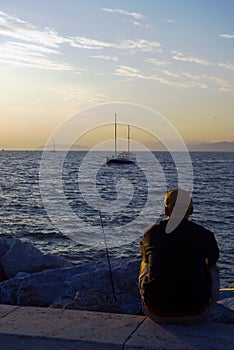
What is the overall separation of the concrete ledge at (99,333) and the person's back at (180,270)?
137 millimetres

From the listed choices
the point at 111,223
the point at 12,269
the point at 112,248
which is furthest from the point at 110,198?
the point at 12,269

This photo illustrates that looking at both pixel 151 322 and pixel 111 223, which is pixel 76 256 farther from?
pixel 151 322

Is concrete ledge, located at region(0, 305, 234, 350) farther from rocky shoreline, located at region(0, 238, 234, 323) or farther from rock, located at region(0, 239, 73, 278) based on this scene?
rock, located at region(0, 239, 73, 278)

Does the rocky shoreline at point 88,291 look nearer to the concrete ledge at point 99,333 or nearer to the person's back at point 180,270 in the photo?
A: the person's back at point 180,270

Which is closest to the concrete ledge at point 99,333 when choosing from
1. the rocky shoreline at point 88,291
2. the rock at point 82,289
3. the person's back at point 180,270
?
the person's back at point 180,270

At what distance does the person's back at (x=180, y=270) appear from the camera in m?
4.16

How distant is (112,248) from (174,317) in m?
12.7

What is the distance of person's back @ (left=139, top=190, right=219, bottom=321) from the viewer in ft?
13.6

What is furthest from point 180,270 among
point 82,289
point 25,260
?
point 25,260

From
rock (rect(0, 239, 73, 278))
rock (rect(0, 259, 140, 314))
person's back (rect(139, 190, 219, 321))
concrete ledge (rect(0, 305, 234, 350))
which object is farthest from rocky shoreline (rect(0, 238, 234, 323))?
rock (rect(0, 239, 73, 278))

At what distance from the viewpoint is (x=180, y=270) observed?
4.16m

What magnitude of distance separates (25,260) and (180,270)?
5909 mm

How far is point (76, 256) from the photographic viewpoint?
53.1 feet

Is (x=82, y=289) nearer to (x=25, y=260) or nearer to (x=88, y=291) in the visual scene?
(x=88, y=291)
